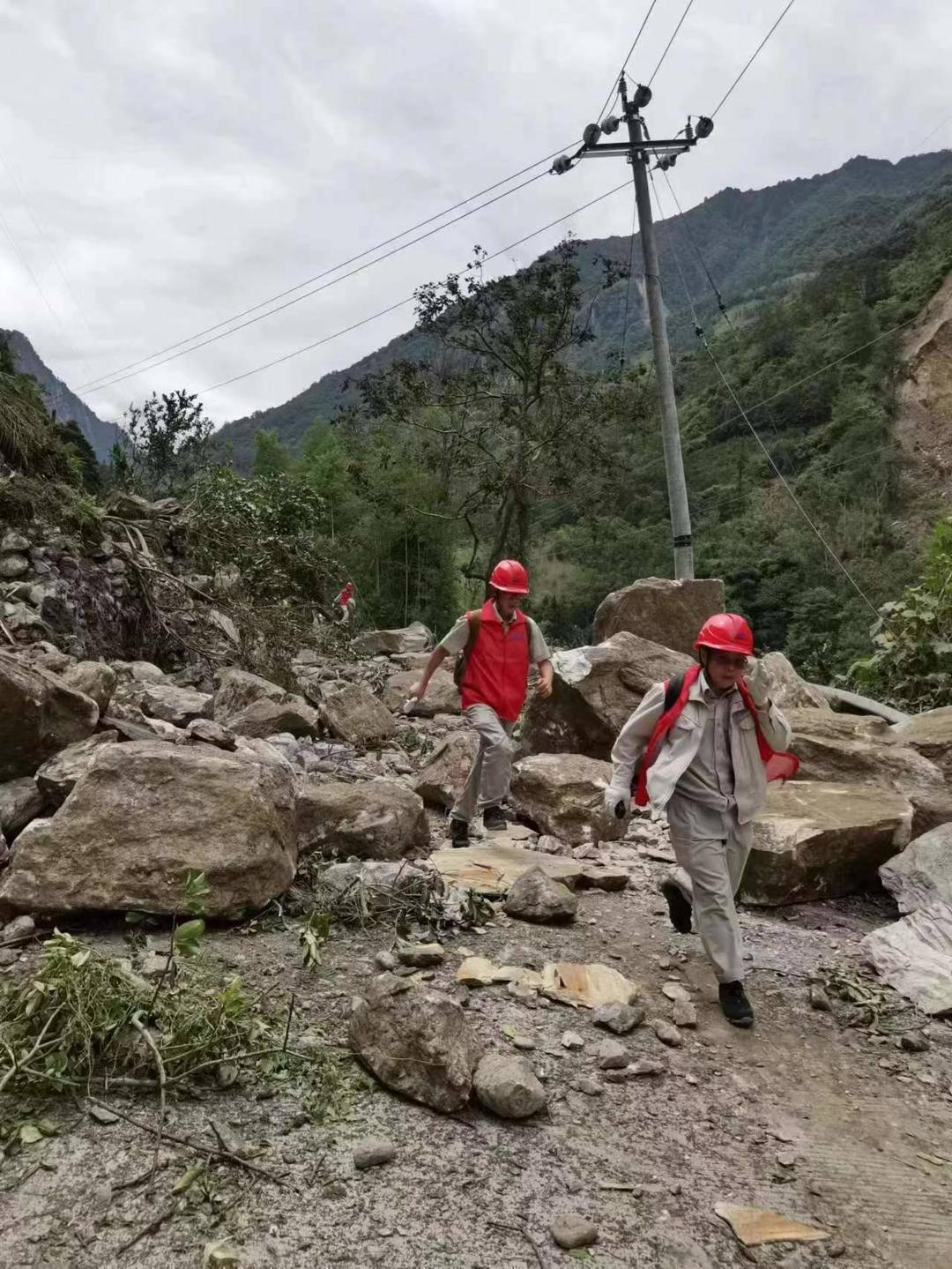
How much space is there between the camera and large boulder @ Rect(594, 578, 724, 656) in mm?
8148

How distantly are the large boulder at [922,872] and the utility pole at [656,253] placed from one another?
5.72 meters

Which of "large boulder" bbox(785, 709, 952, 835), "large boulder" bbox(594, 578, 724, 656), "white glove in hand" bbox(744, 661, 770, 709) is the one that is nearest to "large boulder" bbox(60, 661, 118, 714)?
"white glove in hand" bbox(744, 661, 770, 709)

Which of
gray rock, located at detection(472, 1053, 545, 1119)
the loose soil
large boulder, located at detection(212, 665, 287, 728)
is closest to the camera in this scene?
the loose soil

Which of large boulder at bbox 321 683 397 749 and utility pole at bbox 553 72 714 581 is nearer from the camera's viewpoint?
large boulder at bbox 321 683 397 749

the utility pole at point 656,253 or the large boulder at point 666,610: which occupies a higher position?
the utility pole at point 656,253

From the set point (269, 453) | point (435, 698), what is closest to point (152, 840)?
point (435, 698)

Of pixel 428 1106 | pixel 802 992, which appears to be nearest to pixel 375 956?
pixel 428 1106

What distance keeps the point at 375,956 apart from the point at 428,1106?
951 mm

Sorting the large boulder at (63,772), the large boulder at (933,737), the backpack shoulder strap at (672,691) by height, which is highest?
the large boulder at (63,772)

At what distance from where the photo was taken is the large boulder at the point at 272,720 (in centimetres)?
656

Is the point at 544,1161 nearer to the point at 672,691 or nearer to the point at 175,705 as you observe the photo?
the point at 672,691

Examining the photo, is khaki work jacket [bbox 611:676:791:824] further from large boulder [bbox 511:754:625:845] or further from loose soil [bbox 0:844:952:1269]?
large boulder [bbox 511:754:625:845]

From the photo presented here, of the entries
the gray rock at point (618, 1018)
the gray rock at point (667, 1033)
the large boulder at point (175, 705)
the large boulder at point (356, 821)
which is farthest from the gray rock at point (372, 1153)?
the large boulder at point (175, 705)

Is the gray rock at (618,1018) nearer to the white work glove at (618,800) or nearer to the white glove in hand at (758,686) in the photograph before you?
the white work glove at (618,800)
